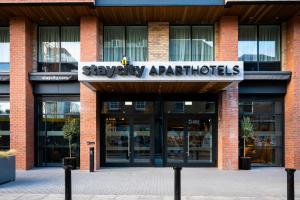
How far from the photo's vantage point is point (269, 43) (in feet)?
64.4

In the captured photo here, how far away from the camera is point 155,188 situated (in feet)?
42.4

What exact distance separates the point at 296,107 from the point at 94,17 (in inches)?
377

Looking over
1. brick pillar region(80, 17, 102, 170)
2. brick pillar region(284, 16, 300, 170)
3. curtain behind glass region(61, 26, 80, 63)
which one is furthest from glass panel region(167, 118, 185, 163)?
curtain behind glass region(61, 26, 80, 63)

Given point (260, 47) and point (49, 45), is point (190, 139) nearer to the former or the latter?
point (260, 47)

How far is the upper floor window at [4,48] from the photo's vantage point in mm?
19609

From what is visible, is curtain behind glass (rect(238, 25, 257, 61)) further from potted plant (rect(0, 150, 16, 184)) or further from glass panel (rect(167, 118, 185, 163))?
potted plant (rect(0, 150, 16, 184))

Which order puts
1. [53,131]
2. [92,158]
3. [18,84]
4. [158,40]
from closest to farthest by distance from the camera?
1. [92,158]
2. [18,84]
3. [158,40]
4. [53,131]

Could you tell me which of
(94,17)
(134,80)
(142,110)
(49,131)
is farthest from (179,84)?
(49,131)

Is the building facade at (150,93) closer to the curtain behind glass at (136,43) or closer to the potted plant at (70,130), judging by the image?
the curtain behind glass at (136,43)

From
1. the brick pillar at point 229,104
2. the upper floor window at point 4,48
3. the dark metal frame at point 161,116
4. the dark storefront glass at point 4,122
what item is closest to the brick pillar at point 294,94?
the brick pillar at point 229,104

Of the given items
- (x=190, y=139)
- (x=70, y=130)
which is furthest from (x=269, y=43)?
(x=70, y=130)

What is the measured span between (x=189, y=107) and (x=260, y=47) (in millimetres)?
4323

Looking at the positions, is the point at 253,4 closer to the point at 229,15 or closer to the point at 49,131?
the point at 229,15

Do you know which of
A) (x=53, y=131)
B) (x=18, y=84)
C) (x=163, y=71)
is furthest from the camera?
(x=53, y=131)
